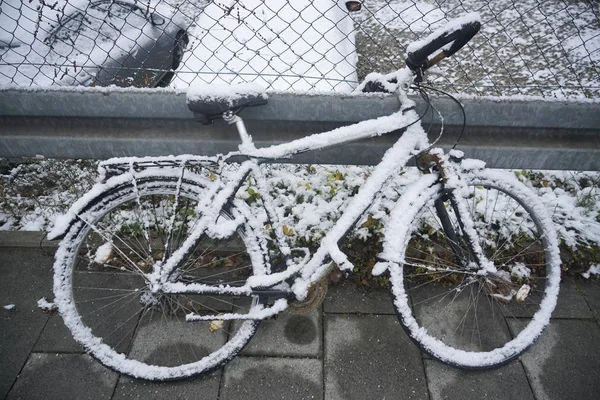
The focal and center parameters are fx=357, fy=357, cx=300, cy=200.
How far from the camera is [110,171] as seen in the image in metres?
1.93

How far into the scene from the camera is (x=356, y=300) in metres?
2.54

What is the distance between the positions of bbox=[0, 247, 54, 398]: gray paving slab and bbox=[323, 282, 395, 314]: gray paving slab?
1.99m

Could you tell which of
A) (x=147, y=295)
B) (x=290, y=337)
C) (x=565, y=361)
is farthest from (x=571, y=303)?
(x=147, y=295)

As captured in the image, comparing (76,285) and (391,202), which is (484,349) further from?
(76,285)

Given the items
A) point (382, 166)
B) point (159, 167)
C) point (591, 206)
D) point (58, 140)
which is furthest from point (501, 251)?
point (58, 140)

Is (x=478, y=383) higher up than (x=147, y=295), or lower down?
lower down

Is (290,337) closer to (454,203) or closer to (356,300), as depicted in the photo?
(356,300)

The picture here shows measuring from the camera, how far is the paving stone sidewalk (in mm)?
2125

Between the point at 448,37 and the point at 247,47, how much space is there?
66.6 inches

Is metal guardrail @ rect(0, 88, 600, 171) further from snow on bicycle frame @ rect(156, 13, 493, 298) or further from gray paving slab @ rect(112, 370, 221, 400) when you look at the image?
gray paving slab @ rect(112, 370, 221, 400)

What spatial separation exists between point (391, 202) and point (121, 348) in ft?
7.44

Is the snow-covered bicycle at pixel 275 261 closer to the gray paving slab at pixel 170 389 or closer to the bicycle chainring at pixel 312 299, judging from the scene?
the bicycle chainring at pixel 312 299

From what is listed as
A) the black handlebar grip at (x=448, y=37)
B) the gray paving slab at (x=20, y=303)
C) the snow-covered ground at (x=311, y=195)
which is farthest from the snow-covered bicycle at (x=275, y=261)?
the snow-covered ground at (x=311, y=195)

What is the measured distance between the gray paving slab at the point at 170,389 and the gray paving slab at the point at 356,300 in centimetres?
87
